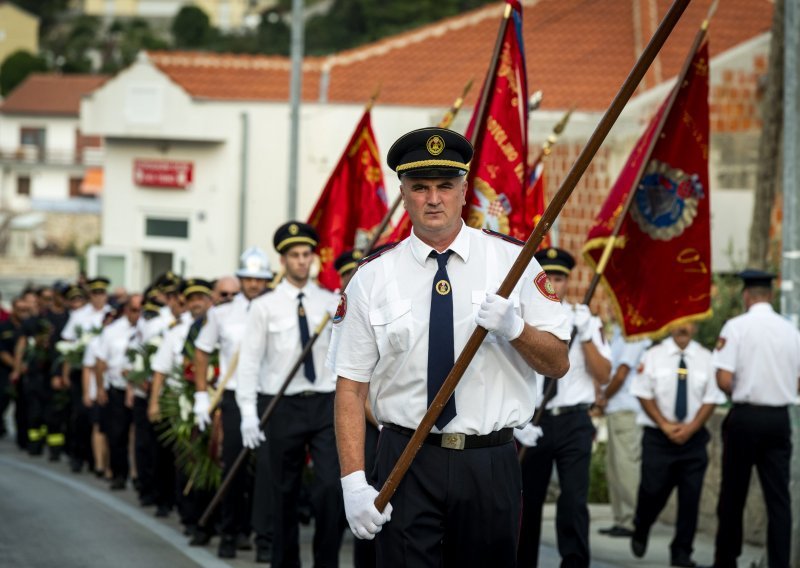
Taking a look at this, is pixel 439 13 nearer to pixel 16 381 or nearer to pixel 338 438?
pixel 16 381

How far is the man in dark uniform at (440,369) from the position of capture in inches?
221

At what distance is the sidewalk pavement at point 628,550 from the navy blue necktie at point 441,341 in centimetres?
579

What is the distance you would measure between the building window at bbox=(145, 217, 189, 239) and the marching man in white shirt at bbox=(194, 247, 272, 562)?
75.0ft

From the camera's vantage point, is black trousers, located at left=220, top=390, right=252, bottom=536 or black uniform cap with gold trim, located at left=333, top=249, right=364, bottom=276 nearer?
black uniform cap with gold trim, located at left=333, top=249, right=364, bottom=276

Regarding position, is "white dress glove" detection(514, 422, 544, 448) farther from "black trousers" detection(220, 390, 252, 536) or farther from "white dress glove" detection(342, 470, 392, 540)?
"white dress glove" detection(342, 470, 392, 540)

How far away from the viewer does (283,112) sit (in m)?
33.9

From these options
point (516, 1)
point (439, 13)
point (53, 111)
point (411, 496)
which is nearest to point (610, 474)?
point (516, 1)

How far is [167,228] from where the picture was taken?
35875 mm

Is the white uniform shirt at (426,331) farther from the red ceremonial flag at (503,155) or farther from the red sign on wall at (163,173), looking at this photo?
the red sign on wall at (163,173)

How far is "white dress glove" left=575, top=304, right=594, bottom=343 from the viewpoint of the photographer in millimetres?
9898

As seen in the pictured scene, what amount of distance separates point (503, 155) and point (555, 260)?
0.76 meters

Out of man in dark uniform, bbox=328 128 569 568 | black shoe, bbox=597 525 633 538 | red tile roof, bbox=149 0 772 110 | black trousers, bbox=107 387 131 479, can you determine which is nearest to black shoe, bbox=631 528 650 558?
black shoe, bbox=597 525 633 538

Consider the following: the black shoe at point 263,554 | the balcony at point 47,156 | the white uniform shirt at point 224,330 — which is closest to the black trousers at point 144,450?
the white uniform shirt at point 224,330

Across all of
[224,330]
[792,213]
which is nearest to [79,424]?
[224,330]
